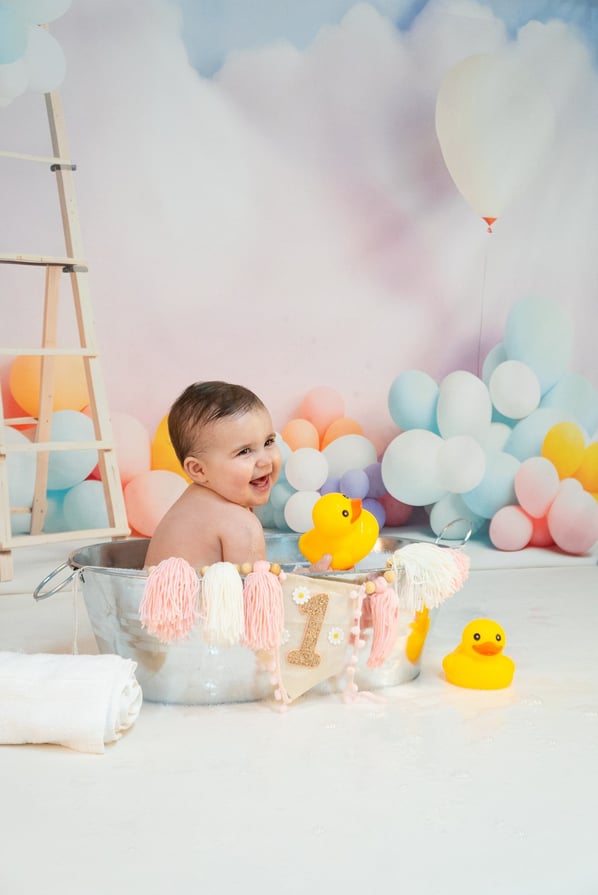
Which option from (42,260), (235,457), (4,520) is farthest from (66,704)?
(42,260)

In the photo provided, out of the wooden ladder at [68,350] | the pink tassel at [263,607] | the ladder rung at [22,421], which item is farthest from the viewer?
the ladder rung at [22,421]

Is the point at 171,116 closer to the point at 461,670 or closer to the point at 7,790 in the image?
the point at 461,670

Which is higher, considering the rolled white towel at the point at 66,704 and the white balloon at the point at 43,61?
the white balloon at the point at 43,61

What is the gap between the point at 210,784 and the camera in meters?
1.43

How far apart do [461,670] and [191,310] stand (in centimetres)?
209

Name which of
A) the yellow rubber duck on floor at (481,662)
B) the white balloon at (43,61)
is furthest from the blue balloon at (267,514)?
the yellow rubber duck on floor at (481,662)

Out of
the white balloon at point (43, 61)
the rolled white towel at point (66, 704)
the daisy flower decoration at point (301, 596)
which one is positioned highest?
the white balloon at point (43, 61)

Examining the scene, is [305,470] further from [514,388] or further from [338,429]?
[514,388]

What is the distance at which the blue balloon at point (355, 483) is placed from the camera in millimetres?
3613

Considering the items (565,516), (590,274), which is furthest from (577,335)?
(565,516)

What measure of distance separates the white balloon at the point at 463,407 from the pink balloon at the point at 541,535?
1.18 ft

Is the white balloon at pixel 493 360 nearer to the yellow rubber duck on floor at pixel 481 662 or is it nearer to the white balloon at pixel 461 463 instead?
the white balloon at pixel 461 463

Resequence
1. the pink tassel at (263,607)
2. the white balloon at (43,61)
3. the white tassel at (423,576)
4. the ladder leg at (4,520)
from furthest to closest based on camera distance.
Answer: the white balloon at (43,61), the ladder leg at (4,520), the white tassel at (423,576), the pink tassel at (263,607)

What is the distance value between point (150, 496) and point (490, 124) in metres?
1.76
